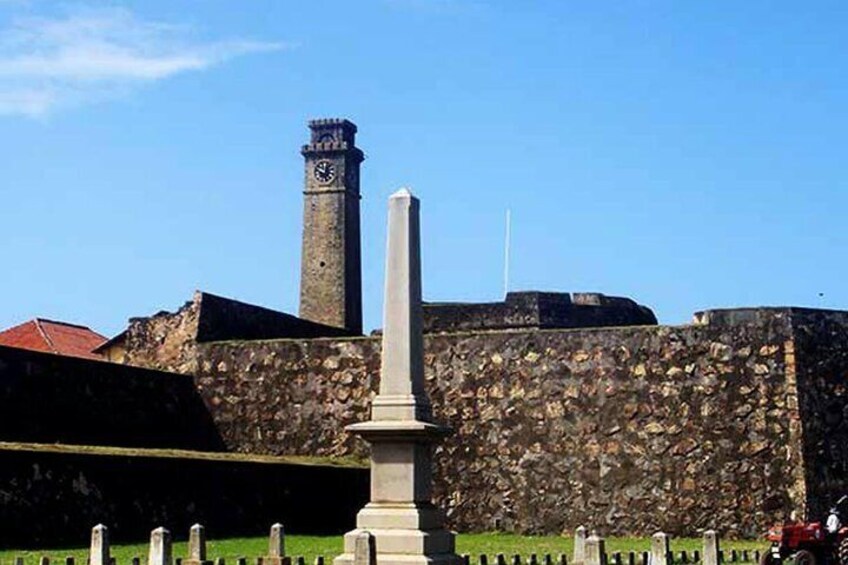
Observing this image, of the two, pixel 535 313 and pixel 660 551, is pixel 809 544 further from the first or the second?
pixel 535 313

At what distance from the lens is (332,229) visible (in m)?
58.8

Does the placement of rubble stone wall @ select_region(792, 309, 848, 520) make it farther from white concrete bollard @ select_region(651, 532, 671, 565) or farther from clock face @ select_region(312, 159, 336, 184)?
clock face @ select_region(312, 159, 336, 184)

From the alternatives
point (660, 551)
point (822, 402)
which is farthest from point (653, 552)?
point (822, 402)

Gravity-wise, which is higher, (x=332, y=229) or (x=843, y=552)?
(x=332, y=229)

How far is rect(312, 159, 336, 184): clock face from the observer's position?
59.7 metres

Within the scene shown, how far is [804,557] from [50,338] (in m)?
24.8

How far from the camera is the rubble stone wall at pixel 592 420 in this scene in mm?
25656

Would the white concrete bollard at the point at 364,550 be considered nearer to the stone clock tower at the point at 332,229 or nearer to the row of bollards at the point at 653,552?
the row of bollards at the point at 653,552

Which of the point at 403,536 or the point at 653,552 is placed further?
the point at 653,552

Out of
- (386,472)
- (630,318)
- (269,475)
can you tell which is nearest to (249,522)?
(269,475)

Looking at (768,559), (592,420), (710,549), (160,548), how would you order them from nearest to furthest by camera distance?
(160,548)
(710,549)
(768,559)
(592,420)

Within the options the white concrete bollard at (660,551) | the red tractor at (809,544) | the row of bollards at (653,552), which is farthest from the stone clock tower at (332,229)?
the white concrete bollard at (660,551)

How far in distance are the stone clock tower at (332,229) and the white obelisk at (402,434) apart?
134 feet

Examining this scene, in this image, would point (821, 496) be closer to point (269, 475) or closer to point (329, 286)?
point (269, 475)
